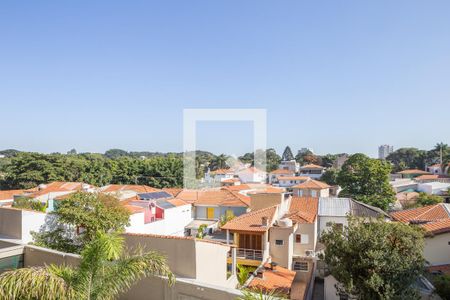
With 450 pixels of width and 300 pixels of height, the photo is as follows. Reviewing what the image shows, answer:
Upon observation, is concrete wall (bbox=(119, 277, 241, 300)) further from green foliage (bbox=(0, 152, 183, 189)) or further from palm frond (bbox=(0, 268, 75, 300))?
green foliage (bbox=(0, 152, 183, 189))

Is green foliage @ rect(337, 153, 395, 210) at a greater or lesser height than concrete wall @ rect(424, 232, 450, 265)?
greater

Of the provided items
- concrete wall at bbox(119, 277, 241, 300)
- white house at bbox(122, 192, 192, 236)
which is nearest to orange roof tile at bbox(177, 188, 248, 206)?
white house at bbox(122, 192, 192, 236)

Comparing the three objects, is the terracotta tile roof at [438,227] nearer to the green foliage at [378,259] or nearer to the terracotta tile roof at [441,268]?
the terracotta tile roof at [441,268]

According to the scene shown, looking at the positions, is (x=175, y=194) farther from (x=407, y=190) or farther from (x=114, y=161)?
(x=407, y=190)

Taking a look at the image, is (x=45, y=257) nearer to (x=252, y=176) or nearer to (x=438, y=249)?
(x=438, y=249)

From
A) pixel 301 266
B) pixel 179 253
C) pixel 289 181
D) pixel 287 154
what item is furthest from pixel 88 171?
pixel 287 154

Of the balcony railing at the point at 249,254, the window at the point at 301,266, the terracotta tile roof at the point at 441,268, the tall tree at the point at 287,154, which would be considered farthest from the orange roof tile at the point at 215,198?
the tall tree at the point at 287,154
